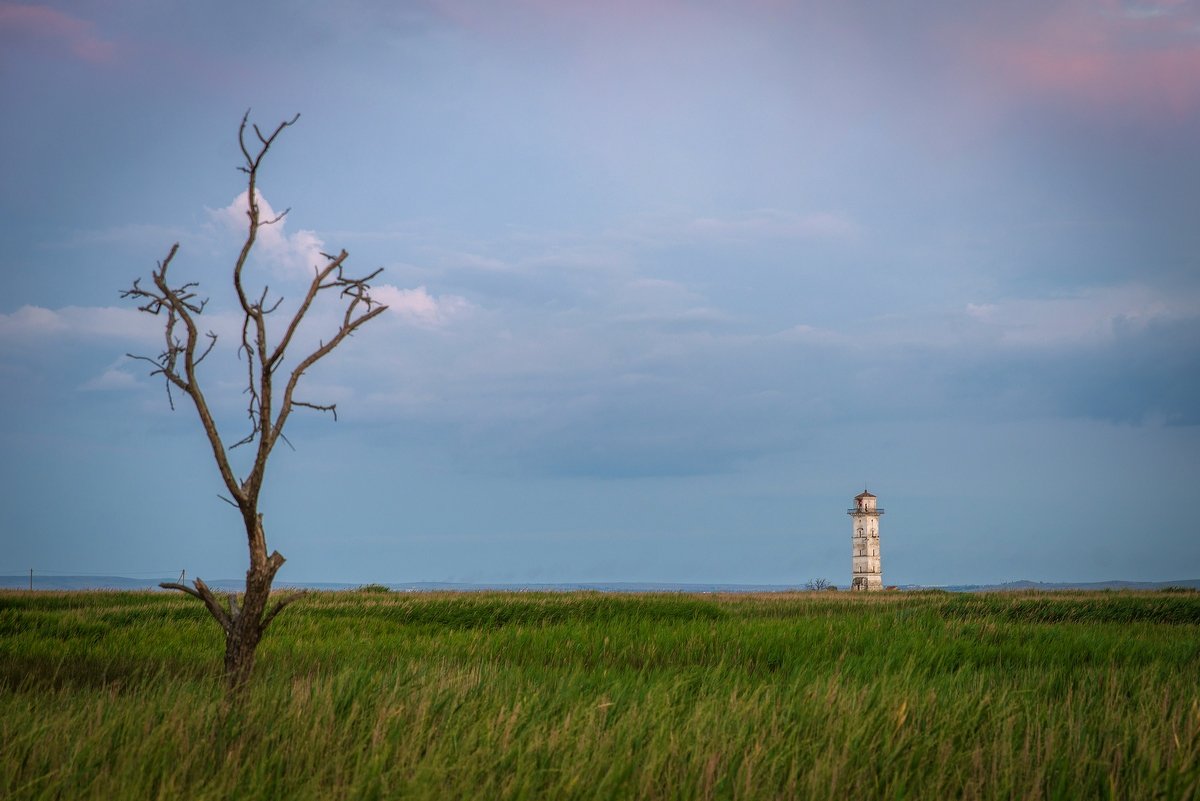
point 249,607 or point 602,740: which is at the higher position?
point 249,607

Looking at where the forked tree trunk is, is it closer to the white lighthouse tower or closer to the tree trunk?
the tree trunk

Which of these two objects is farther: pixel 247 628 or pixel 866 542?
pixel 866 542

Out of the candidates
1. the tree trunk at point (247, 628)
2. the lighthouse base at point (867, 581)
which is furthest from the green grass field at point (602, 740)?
the lighthouse base at point (867, 581)

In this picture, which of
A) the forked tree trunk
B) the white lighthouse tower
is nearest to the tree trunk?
the forked tree trunk

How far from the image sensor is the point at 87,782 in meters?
5.86

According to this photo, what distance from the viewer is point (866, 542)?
96.2m

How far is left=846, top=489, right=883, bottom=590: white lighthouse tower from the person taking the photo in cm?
9531

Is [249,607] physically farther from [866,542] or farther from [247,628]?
[866,542]

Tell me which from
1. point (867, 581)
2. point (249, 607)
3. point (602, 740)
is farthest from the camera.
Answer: point (867, 581)

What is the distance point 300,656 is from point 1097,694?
11663mm

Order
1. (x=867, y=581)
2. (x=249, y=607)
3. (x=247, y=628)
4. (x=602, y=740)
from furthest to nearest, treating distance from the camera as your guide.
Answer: (x=867, y=581) → (x=247, y=628) → (x=249, y=607) → (x=602, y=740)

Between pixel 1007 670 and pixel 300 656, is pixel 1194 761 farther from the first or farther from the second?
pixel 300 656

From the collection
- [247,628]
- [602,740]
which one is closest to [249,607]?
[247,628]

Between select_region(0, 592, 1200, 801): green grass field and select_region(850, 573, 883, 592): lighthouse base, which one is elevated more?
select_region(0, 592, 1200, 801): green grass field
